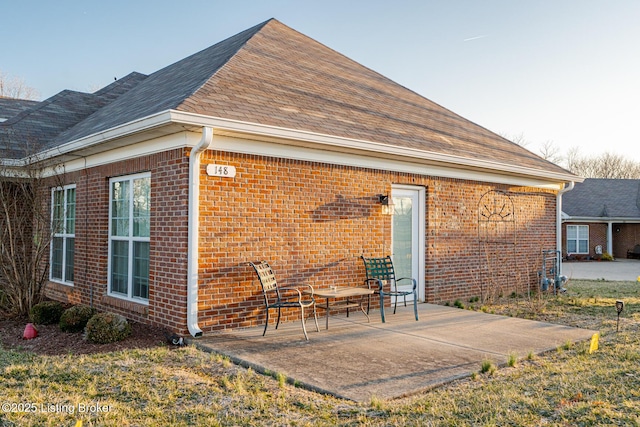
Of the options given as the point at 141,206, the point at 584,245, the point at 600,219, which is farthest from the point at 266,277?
the point at 600,219

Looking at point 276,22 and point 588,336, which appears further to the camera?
point 276,22

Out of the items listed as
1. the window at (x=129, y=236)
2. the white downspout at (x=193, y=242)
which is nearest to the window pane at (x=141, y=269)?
the window at (x=129, y=236)

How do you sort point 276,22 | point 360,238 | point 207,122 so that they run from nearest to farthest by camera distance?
point 207,122 < point 360,238 < point 276,22

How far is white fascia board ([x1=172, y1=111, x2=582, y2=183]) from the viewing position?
6473mm

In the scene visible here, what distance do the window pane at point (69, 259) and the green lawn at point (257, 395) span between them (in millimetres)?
3888

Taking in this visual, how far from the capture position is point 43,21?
16.7 meters

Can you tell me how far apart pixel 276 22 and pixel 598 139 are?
1762 inches

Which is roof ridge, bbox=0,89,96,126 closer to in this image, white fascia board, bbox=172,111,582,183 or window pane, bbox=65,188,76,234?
window pane, bbox=65,188,76,234

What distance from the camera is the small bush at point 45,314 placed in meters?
8.09

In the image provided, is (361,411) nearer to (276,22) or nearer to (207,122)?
(207,122)

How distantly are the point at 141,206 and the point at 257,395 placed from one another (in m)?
4.34

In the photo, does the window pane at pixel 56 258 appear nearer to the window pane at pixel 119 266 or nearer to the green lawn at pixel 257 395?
the window pane at pixel 119 266

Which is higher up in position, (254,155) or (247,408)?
(254,155)

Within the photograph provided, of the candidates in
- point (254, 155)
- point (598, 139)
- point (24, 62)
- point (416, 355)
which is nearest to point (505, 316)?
point (416, 355)
